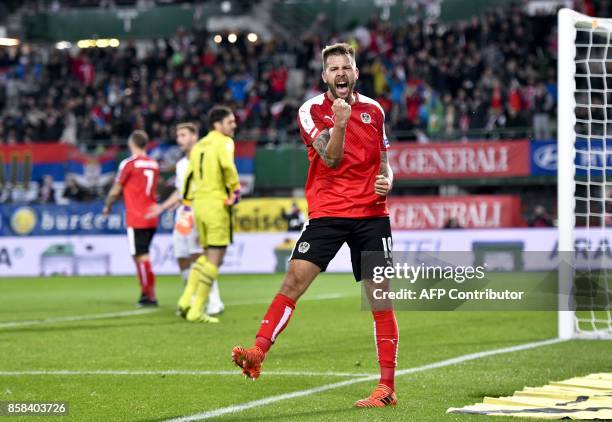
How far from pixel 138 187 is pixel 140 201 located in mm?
186

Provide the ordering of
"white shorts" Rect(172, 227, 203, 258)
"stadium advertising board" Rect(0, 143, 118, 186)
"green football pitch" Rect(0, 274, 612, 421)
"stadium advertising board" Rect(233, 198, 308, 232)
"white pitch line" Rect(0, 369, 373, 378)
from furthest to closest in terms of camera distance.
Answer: "stadium advertising board" Rect(0, 143, 118, 186) < "stadium advertising board" Rect(233, 198, 308, 232) < "white shorts" Rect(172, 227, 203, 258) < "white pitch line" Rect(0, 369, 373, 378) < "green football pitch" Rect(0, 274, 612, 421)

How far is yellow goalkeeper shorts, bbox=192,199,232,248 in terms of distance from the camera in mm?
12086

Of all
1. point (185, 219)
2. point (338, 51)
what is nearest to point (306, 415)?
point (338, 51)

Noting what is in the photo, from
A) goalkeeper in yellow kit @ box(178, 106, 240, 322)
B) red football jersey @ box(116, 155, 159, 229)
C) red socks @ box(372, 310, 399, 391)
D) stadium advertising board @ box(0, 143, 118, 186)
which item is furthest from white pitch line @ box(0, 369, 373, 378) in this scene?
stadium advertising board @ box(0, 143, 118, 186)

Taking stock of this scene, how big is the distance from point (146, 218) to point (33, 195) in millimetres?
14126

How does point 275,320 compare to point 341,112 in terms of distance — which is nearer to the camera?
point 341,112

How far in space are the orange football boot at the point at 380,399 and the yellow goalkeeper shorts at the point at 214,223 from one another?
5.77 metres

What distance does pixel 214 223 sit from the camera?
39.7 ft

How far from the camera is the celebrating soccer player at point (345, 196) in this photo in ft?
20.7

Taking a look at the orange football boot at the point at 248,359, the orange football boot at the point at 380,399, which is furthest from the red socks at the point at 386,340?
the orange football boot at the point at 248,359

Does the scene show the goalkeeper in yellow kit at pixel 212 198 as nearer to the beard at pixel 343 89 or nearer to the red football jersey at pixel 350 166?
the red football jersey at pixel 350 166

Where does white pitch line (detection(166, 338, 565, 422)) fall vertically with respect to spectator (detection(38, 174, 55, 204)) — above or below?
below

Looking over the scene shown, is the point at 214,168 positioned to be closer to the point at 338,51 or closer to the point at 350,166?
the point at 350,166

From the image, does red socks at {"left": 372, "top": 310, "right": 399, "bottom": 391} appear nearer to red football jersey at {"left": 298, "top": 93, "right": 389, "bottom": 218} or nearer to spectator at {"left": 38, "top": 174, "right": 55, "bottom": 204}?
red football jersey at {"left": 298, "top": 93, "right": 389, "bottom": 218}
